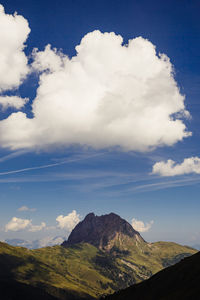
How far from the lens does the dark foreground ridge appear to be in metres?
123

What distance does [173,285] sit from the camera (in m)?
146

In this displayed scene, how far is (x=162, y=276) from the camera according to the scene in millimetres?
170500

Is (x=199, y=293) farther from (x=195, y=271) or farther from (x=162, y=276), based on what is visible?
(x=162, y=276)

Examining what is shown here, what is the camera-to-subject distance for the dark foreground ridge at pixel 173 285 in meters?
123

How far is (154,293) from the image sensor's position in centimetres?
15050

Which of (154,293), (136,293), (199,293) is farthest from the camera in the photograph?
(136,293)

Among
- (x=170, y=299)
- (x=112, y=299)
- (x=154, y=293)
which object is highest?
(x=170, y=299)

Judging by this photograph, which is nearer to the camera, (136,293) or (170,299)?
(170,299)

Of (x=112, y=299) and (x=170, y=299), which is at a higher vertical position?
(x=170, y=299)

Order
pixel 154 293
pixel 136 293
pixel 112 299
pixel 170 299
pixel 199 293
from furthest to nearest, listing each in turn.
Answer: pixel 112 299 < pixel 136 293 < pixel 154 293 < pixel 170 299 < pixel 199 293

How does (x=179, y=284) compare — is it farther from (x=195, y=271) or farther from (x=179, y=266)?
(x=179, y=266)

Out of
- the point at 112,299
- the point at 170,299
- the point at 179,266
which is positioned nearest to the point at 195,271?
the point at 179,266

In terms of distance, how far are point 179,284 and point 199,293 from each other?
120 ft

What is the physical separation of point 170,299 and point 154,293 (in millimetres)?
35781
